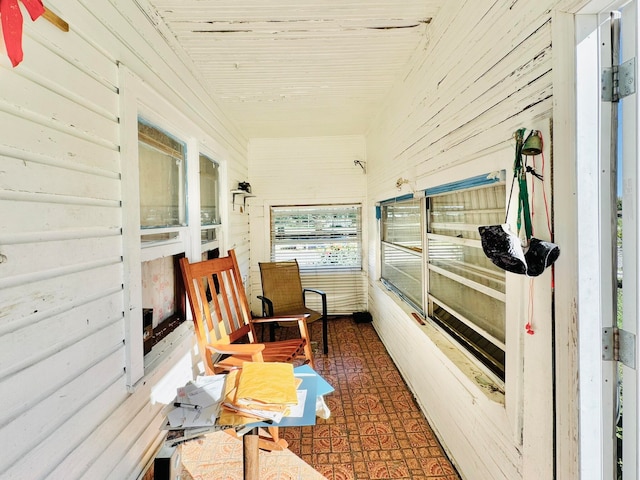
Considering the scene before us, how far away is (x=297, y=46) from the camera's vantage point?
2143 millimetres

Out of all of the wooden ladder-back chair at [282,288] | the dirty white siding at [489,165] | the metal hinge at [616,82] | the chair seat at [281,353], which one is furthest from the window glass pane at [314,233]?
the metal hinge at [616,82]

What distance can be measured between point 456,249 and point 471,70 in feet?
3.26

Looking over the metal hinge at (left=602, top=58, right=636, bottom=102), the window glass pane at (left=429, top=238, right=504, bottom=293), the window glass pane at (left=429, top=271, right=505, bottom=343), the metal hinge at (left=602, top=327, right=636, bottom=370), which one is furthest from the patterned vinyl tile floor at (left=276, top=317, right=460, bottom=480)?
the metal hinge at (left=602, top=58, right=636, bottom=102)

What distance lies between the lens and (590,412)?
0.95 m

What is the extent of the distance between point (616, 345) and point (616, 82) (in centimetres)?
83

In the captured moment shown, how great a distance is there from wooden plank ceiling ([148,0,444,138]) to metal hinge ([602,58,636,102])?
119 centimetres

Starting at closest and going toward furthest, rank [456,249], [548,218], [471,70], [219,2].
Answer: [548,218] → [471,70] → [219,2] → [456,249]

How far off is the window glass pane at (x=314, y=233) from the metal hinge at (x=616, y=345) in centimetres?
368

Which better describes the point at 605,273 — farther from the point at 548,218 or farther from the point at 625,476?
the point at 625,476

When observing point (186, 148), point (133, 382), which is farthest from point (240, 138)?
point (133, 382)

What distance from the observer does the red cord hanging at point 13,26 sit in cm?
81

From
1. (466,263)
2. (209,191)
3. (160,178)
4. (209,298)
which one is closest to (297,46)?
(160,178)

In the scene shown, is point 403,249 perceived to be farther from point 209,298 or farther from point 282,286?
point 209,298

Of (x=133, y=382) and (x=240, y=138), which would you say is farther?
(x=240, y=138)
